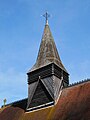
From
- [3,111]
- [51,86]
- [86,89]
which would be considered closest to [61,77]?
[51,86]

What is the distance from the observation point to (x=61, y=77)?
28266mm

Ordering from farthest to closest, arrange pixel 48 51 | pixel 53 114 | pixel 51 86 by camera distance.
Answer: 1. pixel 48 51
2. pixel 51 86
3. pixel 53 114

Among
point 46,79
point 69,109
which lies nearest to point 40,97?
point 46,79

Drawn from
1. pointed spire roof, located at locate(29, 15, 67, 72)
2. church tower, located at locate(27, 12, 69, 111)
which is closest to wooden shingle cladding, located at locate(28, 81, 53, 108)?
church tower, located at locate(27, 12, 69, 111)

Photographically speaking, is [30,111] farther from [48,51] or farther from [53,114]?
[48,51]

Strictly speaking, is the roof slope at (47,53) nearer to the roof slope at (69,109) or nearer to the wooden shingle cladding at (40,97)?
the wooden shingle cladding at (40,97)

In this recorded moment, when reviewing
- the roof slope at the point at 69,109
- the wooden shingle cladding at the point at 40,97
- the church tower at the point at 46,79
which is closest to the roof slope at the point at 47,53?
the church tower at the point at 46,79

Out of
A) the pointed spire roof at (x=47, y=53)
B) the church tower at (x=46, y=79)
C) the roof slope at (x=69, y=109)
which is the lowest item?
the roof slope at (x=69, y=109)

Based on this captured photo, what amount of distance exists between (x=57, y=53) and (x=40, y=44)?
2121 mm

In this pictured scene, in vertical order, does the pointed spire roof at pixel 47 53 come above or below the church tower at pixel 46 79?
above

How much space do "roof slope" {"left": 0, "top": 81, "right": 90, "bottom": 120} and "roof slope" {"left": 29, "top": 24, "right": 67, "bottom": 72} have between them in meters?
3.29

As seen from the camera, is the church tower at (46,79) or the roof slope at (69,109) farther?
the church tower at (46,79)

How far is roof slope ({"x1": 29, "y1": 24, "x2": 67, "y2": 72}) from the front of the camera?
2900 cm

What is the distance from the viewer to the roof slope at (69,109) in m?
22.5
